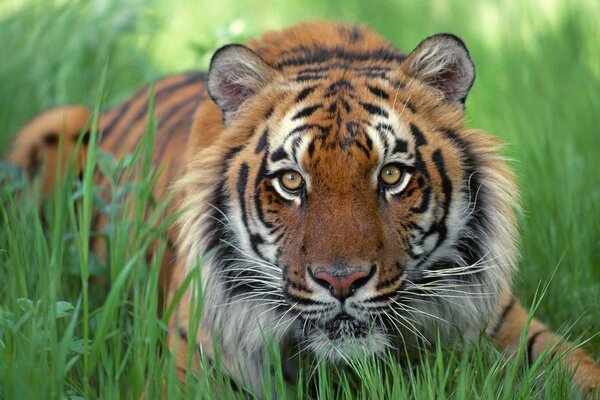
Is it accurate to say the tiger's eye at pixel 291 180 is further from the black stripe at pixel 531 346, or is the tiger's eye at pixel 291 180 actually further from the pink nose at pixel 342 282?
the black stripe at pixel 531 346

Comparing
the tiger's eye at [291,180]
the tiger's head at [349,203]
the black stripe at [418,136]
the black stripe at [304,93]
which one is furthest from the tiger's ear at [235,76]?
the black stripe at [418,136]

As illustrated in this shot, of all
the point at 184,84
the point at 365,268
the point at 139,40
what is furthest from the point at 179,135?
the point at 139,40

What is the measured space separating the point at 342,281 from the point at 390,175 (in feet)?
1.33

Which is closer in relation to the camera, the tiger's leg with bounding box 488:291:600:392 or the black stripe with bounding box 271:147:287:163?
the black stripe with bounding box 271:147:287:163

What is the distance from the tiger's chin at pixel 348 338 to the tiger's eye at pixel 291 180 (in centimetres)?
42

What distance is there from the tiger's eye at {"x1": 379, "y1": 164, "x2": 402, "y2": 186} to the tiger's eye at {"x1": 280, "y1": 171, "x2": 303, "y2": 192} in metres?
0.25

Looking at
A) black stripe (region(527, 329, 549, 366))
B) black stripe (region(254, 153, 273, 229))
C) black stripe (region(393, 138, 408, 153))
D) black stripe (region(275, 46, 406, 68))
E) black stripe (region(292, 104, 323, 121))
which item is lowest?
black stripe (region(527, 329, 549, 366))

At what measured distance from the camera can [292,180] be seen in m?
2.87

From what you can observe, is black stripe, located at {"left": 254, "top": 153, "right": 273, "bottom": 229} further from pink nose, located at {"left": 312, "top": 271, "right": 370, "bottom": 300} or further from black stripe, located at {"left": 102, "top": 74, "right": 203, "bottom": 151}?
black stripe, located at {"left": 102, "top": 74, "right": 203, "bottom": 151}

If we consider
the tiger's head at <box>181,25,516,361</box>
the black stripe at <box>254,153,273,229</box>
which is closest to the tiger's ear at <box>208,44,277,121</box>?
the tiger's head at <box>181,25,516,361</box>

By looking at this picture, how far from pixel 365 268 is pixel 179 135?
171 centimetres

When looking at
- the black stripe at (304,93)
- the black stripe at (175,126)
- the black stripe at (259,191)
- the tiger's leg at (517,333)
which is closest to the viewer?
the black stripe at (259,191)

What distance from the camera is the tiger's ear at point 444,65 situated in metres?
3.02

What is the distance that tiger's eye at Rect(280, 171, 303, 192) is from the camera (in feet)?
9.36
